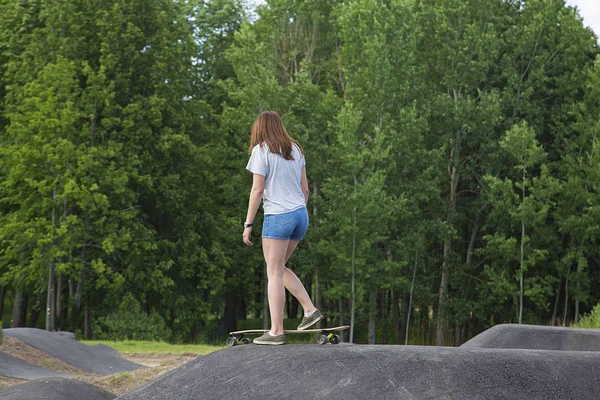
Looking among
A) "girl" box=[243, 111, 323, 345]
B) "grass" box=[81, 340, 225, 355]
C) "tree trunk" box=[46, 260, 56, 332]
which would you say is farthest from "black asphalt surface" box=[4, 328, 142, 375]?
"girl" box=[243, 111, 323, 345]

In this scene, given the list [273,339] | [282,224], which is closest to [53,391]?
[273,339]

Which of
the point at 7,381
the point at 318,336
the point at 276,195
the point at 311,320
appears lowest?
the point at 7,381

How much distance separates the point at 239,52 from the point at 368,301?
11.0m

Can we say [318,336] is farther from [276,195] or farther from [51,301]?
[51,301]

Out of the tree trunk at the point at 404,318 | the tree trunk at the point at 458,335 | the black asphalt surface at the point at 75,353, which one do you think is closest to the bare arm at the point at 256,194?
the black asphalt surface at the point at 75,353

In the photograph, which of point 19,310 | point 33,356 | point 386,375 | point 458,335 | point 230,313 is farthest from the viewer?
Answer: point 230,313

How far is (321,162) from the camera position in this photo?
3678 centimetres

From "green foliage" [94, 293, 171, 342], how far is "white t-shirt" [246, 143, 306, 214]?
2207 centimetres

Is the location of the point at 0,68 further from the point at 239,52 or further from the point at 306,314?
the point at 306,314

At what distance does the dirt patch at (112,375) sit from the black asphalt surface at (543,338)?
507 centimetres

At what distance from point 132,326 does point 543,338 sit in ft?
61.4

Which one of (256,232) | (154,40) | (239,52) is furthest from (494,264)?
(154,40)

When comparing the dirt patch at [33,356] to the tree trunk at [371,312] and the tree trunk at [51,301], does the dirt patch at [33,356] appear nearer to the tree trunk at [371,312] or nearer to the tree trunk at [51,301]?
the tree trunk at [51,301]

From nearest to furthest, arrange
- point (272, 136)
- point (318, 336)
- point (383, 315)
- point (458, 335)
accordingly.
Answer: point (272, 136), point (318, 336), point (458, 335), point (383, 315)
